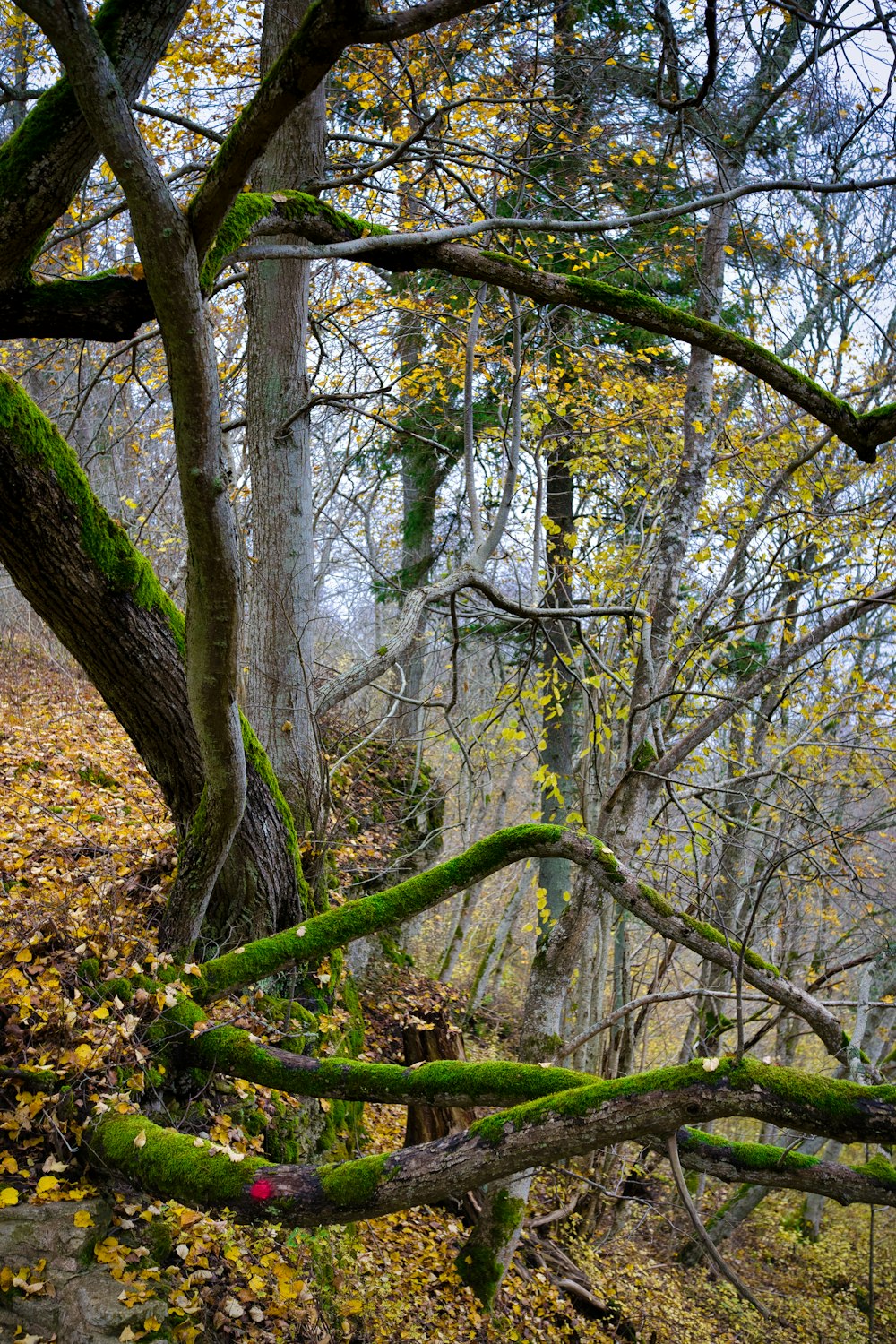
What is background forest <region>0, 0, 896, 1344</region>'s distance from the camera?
3.33 metres

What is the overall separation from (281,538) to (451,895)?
2.63 meters

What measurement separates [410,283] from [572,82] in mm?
2360

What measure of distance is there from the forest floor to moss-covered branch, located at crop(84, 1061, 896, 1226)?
0.33 m

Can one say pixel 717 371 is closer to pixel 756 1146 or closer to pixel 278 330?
pixel 278 330

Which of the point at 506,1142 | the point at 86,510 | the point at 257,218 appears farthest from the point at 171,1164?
the point at 257,218

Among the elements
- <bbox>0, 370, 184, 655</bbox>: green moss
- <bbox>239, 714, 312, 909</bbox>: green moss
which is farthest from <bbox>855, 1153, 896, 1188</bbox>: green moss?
<bbox>0, 370, 184, 655</bbox>: green moss

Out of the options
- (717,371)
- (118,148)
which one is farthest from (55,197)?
(717,371)

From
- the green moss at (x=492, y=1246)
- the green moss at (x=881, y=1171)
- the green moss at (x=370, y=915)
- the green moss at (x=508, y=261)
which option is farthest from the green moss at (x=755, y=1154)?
the green moss at (x=508, y=261)

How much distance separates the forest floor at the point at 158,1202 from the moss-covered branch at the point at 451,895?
21.1 inches

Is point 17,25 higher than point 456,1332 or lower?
higher

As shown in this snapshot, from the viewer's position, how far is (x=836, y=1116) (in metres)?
3.23

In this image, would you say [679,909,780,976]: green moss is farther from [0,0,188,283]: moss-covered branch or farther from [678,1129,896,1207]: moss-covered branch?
[0,0,188,283]: moss-covered branch

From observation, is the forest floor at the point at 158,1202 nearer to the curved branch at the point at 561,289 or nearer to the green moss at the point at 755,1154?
the green moss at the point at 755,1154

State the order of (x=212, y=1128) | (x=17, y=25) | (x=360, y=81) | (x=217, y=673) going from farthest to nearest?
(x=360, y=81), (x=17, y=25), (x=212, y=1128), (x=217, y=673)
